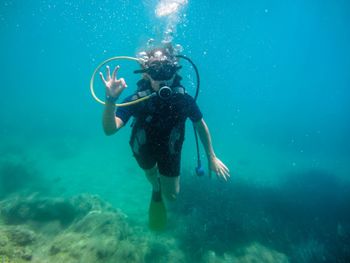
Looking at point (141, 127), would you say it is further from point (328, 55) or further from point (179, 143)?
point (328, 55)

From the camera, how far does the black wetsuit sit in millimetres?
4113

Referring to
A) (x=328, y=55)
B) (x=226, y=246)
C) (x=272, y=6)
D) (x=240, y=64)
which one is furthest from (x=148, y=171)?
(x=240, y=64)

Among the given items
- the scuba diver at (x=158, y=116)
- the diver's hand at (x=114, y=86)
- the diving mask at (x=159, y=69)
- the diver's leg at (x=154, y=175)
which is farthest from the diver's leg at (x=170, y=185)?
the diver's hand at (x=114, y=86)

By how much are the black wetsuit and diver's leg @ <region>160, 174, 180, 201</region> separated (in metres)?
0.19

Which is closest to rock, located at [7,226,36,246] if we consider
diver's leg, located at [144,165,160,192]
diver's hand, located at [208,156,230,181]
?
diver's leg, located at [144,165,160,192]

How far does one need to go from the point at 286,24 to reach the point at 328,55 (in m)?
30.9

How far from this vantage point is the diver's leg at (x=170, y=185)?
16.9 ft

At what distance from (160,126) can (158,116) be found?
0.62 feet

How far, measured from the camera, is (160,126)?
4297 millimetres

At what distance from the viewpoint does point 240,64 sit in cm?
14100

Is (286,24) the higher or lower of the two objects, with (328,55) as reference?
lower

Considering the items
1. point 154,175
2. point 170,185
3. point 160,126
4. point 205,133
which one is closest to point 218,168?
point 205,133

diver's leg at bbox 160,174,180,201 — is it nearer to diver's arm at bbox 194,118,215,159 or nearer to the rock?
diver's arm at bbox 194,118,215,159

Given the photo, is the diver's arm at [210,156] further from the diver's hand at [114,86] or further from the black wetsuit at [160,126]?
the diver's hand at [114,86]
